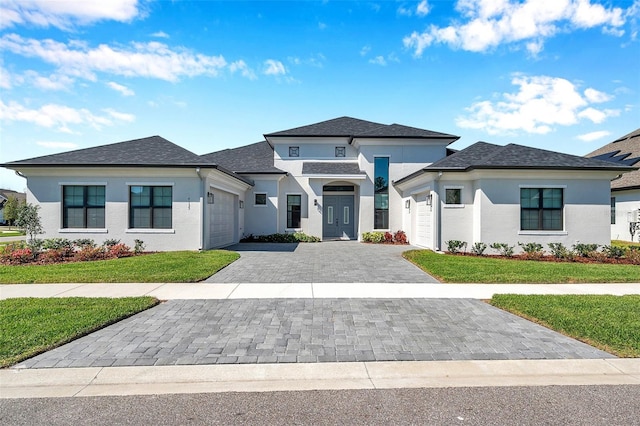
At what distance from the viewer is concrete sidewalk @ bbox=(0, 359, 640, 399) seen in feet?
12.5

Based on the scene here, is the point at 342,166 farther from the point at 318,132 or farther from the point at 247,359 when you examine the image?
the point at 247,359

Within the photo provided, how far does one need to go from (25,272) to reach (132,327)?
279 inches

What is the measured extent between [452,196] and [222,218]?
11.3 meters

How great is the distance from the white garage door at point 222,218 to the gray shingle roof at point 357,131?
6.14 meters

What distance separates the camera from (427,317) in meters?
6.25

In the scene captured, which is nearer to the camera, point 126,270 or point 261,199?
point 126,270

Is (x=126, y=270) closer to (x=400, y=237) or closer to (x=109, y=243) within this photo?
(x=109, y=243)

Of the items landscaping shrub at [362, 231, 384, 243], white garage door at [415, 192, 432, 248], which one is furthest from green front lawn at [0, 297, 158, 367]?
landscaping shrub at [362, 231, 384, 243]

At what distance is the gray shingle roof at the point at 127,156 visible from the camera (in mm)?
14375

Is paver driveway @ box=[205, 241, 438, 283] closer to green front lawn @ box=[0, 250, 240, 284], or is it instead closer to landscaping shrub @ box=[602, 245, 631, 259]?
green front lawn @ box=[0, 250, 240, 284]

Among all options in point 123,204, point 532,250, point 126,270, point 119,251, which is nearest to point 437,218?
point 532,250

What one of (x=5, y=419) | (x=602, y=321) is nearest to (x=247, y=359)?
(x=5, y=419)

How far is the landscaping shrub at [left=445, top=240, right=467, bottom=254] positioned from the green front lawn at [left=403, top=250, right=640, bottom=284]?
2520mm

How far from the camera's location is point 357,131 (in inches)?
902
